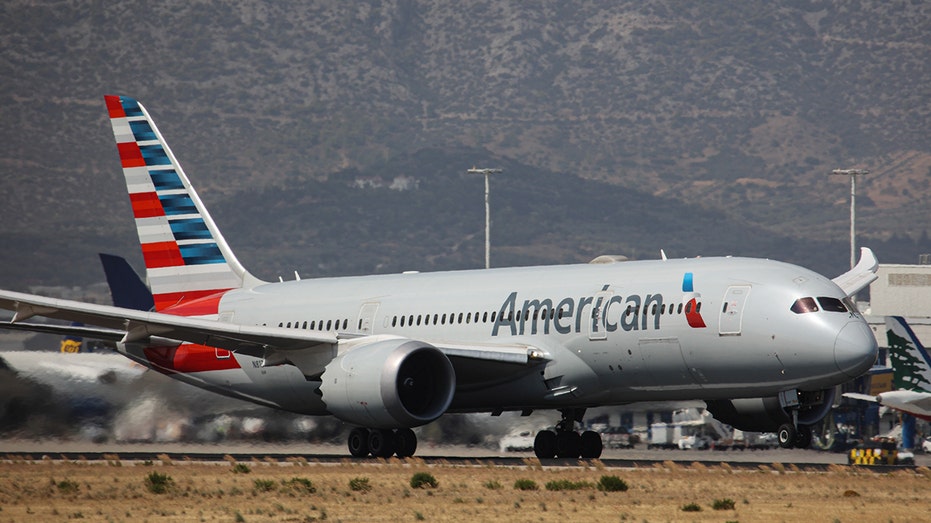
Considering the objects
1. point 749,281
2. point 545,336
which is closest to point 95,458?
point 545,336

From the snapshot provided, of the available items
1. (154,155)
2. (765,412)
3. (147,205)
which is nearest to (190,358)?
(147,205)

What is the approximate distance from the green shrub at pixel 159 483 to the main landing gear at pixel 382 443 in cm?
742

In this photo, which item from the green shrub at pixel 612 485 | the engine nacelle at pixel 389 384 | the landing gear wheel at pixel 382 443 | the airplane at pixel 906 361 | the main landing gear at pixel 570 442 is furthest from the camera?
the airplane at pixel 906 361

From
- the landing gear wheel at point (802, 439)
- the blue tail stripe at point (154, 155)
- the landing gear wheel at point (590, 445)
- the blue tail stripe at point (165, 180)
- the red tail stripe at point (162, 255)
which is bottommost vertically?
the landing gear wheel at point (590, 445)

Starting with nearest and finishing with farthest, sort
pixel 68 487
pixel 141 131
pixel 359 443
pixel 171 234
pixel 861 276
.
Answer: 1. pixel 68 487
2. pixel 359 443
3. pixel 861 276
4. pixel 171 234
5. pixel 141 131

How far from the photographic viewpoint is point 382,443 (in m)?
38.6

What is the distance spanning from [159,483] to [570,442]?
1294cm

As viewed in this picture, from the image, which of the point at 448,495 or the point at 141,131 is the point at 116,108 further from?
the point at 448,495

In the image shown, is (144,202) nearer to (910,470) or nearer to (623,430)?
(623,430)

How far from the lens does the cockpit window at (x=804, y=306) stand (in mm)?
34938

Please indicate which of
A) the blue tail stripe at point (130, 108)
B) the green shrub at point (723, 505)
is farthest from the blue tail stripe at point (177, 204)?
the green shrub at point (723, 505)

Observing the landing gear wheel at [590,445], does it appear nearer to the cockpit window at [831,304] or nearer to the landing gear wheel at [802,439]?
the landing gear wheel at [802,439]

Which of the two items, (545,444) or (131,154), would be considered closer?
(545,444)

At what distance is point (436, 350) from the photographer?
3741 cm
